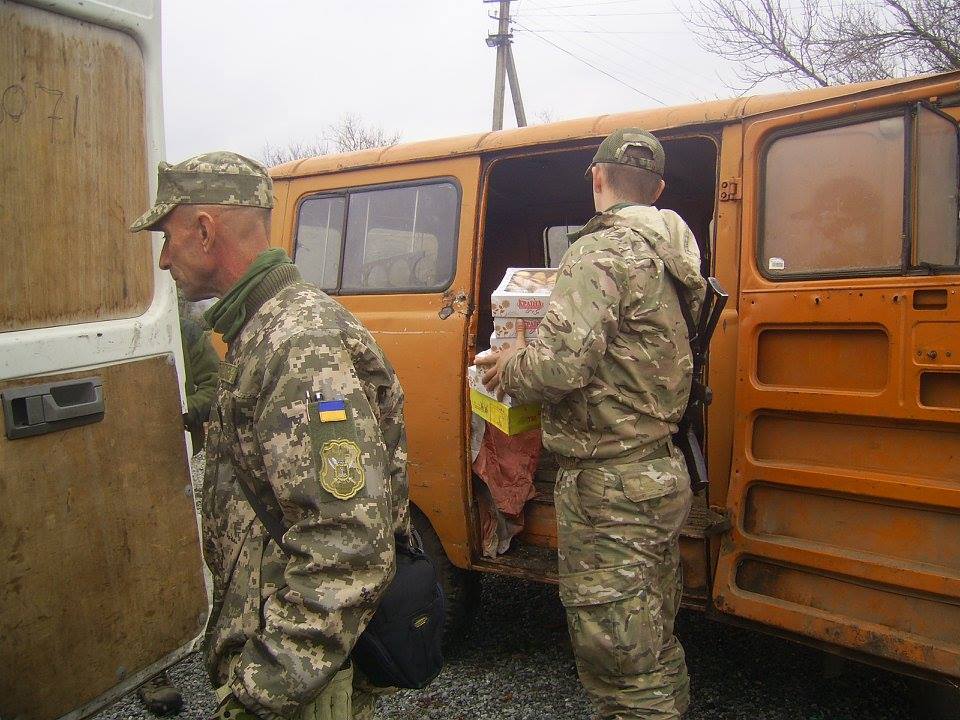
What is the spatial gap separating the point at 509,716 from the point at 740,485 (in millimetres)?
1340

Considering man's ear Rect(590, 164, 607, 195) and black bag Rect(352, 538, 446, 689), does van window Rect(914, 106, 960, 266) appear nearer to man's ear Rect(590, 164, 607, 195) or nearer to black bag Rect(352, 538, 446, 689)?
man's ear Rect(590, 164, 607, 195)

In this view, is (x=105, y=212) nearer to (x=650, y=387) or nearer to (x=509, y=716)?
(x=650, y=387)

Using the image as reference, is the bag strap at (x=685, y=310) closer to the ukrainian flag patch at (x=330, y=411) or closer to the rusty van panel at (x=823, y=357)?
the rusty van panel at (x=823, y=357)

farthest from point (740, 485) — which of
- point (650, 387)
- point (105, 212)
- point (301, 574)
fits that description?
point (105, 212)

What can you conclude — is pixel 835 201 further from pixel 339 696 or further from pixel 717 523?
pixel 339 696

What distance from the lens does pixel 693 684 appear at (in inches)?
125

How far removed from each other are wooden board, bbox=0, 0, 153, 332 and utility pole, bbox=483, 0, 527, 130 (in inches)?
598

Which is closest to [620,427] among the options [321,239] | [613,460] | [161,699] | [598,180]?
[613,460]

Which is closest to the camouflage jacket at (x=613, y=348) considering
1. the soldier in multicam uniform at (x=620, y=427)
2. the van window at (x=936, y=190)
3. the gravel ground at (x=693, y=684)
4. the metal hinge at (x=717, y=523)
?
the soldier in multicam uniform at (x=620, y=427)

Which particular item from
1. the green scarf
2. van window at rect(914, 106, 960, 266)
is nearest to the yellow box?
the green scarf

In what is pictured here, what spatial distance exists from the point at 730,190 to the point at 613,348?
87 centimetres

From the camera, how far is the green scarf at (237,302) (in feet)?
5.27

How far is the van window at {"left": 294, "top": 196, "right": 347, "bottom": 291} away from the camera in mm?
3787

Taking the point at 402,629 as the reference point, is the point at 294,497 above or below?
above
